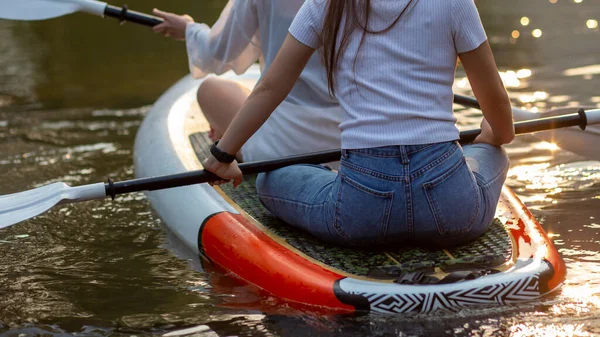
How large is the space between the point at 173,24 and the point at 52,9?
2.31 ft

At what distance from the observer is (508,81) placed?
5785mm

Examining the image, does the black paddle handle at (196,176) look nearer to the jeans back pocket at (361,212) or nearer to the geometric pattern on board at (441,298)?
the jeans back pocket at (361,212)

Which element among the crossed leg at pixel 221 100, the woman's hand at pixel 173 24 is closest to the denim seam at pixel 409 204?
the crossed leg at pixel 221 100

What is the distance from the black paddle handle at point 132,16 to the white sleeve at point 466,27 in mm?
1751

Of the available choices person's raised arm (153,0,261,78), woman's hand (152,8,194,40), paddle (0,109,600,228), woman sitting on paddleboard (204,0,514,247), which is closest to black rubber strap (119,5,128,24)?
woman's hand (152,8,194,40)

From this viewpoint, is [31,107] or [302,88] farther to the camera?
[31,107]

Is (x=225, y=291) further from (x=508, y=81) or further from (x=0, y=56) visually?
(x=0, y=56)

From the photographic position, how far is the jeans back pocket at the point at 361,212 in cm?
234

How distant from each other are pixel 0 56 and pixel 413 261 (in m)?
6.43

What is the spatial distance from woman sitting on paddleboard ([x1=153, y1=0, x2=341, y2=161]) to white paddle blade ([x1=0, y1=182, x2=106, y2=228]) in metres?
0.63

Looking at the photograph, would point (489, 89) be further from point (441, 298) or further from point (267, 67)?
point (267, 67)

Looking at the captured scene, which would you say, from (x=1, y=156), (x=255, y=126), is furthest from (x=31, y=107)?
(x=255, y=126)

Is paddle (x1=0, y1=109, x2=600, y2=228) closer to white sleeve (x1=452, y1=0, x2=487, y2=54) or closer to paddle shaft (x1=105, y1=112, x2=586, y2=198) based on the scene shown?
paddle shaft (x1=105, y1=112, x2=586, y2=198)

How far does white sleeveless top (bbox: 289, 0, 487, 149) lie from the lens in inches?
88.6
